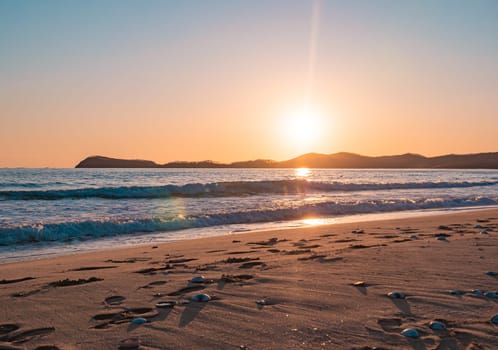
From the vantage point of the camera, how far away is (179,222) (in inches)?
516

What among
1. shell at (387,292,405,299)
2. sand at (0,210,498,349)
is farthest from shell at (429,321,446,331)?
shell at (387,292,405,299)

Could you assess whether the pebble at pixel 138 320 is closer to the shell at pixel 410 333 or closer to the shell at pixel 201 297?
the shell at pixel 201 297

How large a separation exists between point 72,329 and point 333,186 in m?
34.3

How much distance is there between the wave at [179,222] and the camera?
10406mm

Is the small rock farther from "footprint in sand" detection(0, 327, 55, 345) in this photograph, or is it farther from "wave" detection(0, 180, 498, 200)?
"wave" detection(0, 180, 498, 200)

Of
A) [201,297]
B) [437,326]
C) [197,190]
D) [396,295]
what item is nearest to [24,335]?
[201,297]

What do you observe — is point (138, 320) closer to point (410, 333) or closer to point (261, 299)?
point (261, 299)

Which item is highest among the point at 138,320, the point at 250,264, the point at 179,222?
the point at 138,320

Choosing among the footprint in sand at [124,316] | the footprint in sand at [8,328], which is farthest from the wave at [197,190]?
the footprint in sand at [124,316]

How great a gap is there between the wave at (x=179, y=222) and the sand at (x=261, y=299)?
354 cm

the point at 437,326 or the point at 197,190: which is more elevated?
the point at 437,326

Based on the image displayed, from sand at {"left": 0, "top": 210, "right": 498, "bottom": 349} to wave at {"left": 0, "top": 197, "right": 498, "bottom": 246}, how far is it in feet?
11.6

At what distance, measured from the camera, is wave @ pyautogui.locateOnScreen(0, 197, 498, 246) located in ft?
34.1

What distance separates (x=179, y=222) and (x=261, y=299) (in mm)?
9243
